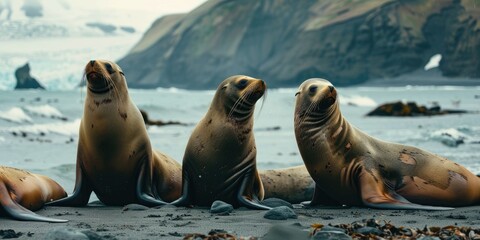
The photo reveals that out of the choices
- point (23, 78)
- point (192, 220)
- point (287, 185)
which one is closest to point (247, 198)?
point (192, 220)

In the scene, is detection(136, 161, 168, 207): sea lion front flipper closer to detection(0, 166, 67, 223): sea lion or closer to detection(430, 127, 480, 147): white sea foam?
detection(0, 166, 67, 223): sea lion

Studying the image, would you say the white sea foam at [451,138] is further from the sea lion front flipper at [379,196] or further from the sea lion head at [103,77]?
the sea lion head at [103,77]

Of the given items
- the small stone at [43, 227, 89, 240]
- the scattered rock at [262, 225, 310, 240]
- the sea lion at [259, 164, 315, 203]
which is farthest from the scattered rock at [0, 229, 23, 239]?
the sea lion at [259, 164, 315, 203]

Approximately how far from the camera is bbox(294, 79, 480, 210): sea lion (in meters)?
8.39

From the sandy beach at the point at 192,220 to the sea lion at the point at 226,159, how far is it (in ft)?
1.28

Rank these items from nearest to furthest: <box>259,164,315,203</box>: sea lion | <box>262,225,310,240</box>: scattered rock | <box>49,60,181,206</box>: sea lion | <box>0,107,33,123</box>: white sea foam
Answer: <box>262,225,310,240</box>: scattered rock, <box>49,60,181,206</box>: sea lion, <box>259,164,315,203</box>: sea lion, <box>0,107,33,123</box>: white sea foam

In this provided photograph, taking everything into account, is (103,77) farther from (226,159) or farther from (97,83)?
(226,159)

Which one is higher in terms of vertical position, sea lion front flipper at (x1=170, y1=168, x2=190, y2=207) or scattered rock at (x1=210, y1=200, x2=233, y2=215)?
scattered rock at (x1=210, y1=200, x2=233, y2=215)

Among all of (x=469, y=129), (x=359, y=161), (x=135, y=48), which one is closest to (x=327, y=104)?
(x=359, y=161)

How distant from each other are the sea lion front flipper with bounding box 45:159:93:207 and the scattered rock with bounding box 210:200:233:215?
1472 millimetres

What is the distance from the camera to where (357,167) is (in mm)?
8383

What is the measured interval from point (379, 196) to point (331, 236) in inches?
107

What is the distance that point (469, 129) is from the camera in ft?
69.3

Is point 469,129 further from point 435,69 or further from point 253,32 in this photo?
point 253,32
